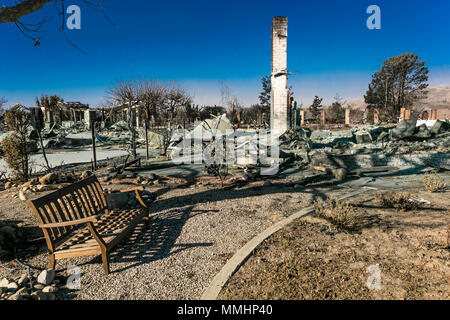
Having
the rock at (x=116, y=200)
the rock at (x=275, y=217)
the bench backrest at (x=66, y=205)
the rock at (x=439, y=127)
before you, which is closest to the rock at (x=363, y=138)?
the rock at (x=439, y=127)

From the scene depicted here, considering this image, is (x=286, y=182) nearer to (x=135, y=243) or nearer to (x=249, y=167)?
(x=249, y=167)

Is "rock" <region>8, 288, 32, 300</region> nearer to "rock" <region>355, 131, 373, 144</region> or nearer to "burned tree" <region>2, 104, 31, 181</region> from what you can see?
"burned tree" <region>2, 104, 31, 181</region>

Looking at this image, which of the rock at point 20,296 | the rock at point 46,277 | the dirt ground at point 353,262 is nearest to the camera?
the rock at point 20,296

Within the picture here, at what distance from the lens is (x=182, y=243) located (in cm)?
357

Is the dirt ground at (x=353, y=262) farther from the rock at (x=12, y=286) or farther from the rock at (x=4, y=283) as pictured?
the rock at (x=4, y=283)

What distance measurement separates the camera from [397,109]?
→ 3550 cm

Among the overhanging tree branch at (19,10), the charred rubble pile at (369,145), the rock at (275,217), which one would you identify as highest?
the overhanging tree branch at (19,10)

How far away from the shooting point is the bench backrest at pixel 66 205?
2.84 metres

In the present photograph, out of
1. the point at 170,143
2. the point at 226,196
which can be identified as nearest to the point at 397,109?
the point at 170,143

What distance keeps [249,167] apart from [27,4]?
6238mm

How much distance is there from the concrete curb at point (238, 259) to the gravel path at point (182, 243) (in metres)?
0.09

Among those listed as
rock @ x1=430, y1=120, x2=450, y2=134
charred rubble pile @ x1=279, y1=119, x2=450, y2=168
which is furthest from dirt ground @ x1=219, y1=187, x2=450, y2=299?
rock @ x1=430, y1=120, x2=450, y2=134

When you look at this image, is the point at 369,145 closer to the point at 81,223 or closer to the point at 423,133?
the point at 423,133

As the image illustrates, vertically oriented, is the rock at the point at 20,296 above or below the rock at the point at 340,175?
below
